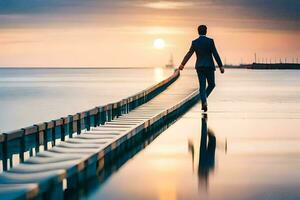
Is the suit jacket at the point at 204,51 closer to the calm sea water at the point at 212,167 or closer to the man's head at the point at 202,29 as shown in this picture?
the man's head at the point at 202,29

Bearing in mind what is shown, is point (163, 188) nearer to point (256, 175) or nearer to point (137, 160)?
point (256, 175)

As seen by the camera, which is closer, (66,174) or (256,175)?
(66,174)

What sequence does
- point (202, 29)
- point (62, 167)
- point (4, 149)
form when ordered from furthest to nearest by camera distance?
point (202, 29), point (4, 149), point (62, 167)

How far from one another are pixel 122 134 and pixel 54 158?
139 inches

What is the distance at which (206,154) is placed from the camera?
13.9 m

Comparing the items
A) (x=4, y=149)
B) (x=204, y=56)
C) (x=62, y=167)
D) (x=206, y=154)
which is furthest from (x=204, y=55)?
(x=62, y=167)

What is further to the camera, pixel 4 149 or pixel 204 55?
pixel 204 55

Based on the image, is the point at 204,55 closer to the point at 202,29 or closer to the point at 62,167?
the point at 202,29

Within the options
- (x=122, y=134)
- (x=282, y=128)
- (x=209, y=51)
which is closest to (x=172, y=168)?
(x=122, y=134)

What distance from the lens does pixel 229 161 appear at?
42.2 ft

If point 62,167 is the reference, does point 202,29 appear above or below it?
above

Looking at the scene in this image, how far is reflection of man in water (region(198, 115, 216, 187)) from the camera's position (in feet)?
37.6

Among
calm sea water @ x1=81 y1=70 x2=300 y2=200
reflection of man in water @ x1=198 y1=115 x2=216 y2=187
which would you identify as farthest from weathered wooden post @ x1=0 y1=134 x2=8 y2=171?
reflection of man in water @ x1=198 y1=115 x2=216 y2=187

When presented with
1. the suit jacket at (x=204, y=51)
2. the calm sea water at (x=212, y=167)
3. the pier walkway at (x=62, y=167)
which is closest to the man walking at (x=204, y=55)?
the suit jacket at (x=204, y=51)
